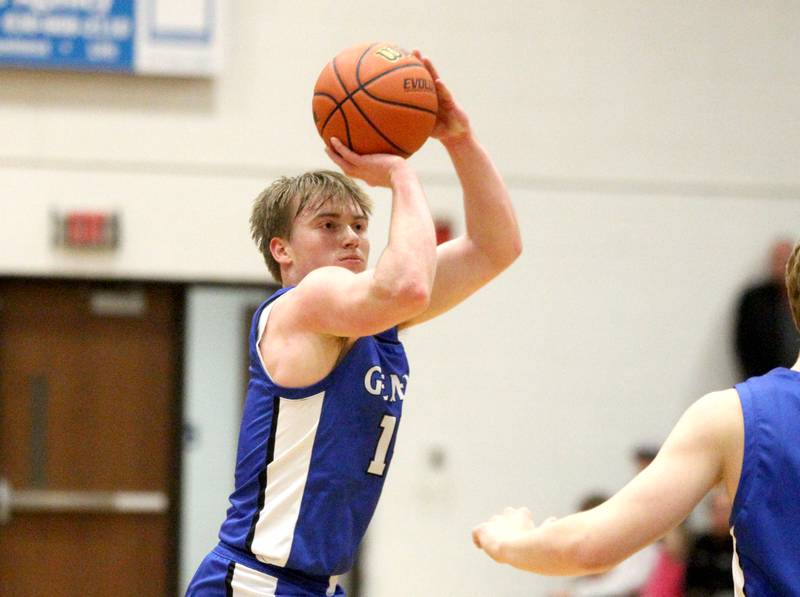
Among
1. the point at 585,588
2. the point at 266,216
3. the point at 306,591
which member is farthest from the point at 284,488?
the point at 585,588

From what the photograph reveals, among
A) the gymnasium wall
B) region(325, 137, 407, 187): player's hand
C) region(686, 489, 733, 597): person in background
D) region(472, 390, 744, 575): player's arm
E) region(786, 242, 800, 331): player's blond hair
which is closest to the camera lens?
region(472, 390, 744, 575): player's arm

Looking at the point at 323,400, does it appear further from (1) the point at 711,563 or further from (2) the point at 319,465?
(1) the point at 711,563

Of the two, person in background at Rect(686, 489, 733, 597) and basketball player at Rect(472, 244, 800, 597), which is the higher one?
basketball player at Rect(472, 244, 800, 597)

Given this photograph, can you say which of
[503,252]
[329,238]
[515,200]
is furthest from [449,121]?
[515,200]

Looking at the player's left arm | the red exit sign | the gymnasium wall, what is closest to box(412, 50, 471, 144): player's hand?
the player's left arm

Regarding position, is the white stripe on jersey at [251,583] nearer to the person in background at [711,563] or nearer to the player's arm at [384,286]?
the player's arm at [384,286]

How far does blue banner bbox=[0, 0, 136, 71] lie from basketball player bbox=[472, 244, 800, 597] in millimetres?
6174

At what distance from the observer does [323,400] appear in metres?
3.02

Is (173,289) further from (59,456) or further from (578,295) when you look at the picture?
(578,295)

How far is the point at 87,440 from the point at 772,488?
20.7 feet

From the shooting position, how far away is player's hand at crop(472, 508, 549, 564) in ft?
7.91

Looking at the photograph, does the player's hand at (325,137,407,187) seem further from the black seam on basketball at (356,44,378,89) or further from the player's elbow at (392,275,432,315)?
the player's elbow at (392,275,432,315)

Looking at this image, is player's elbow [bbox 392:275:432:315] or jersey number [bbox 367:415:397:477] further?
jersey number [bbox 367:415:397:477]

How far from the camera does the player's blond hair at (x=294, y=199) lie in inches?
127
